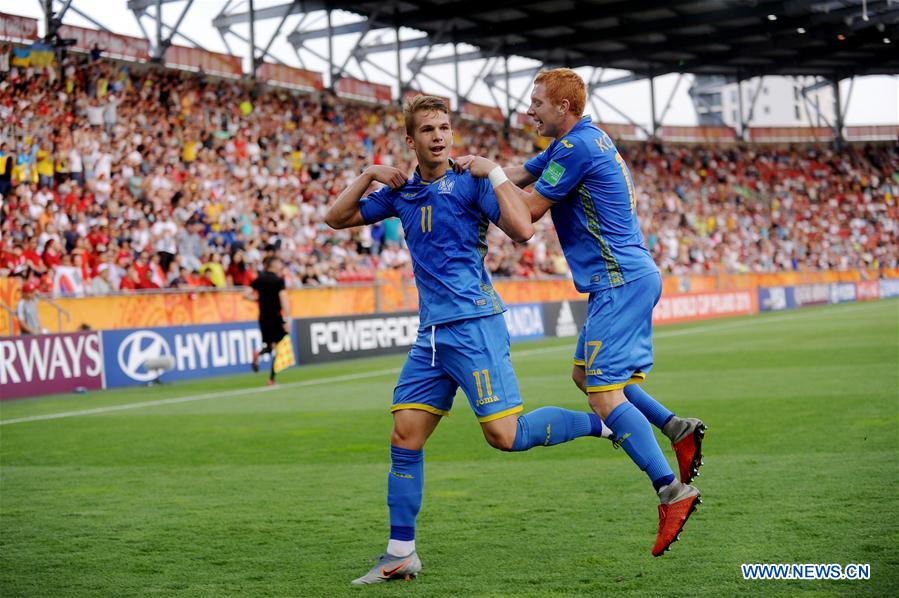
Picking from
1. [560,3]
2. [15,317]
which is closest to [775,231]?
[560,3]

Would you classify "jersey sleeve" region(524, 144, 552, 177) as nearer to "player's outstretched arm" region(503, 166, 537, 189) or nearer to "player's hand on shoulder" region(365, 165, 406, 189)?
"player's outstretched arm" region(503, 166, 537, 189)

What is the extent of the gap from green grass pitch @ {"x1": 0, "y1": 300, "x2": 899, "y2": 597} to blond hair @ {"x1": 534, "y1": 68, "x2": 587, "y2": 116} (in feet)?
7.59

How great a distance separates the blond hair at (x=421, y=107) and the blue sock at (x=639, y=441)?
1.73 metres

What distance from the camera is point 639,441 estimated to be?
17.5 ft

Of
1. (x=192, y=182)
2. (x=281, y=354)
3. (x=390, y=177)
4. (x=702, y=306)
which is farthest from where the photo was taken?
(x=702, y=306)

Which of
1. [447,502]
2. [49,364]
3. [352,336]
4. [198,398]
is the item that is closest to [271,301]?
[198,398]

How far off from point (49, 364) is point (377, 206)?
1383cm

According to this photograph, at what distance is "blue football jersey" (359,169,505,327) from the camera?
523 cm

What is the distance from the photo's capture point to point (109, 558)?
5754 millimetres

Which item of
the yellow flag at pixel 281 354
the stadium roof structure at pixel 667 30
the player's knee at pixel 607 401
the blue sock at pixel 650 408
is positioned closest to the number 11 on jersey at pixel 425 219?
the player's knee at pixel 607 401

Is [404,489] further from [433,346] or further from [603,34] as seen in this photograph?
[603,34]

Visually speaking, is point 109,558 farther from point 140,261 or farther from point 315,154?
point 315,154

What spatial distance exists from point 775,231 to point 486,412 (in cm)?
4747

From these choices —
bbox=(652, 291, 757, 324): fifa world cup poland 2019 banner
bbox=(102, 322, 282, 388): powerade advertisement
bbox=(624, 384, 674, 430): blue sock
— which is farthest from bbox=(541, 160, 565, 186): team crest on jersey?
bbox=(652, 291, 757, 324): fifa world cup poland 2019 banner
